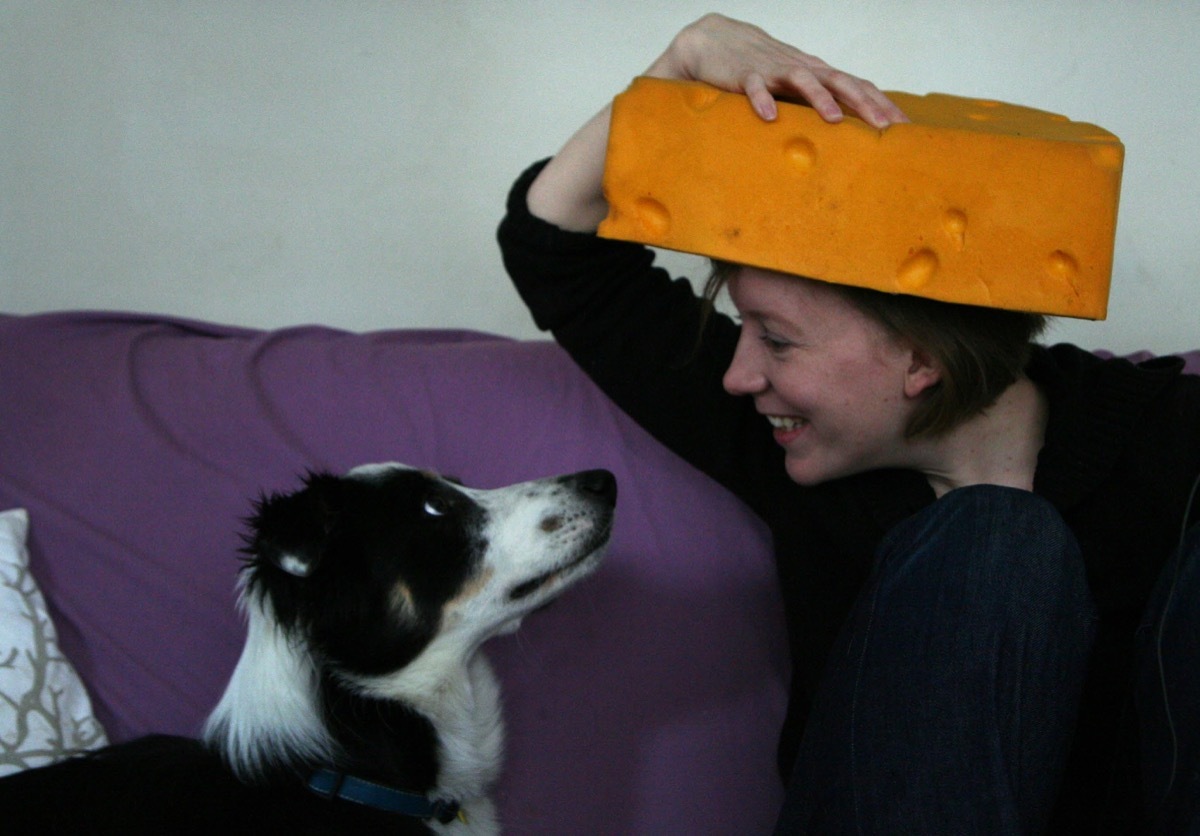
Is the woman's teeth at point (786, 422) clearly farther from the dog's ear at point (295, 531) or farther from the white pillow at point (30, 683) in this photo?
the white pillow at point (30, 683)

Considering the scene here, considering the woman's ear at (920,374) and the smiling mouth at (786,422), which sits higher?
the woman's ear at (920,374)

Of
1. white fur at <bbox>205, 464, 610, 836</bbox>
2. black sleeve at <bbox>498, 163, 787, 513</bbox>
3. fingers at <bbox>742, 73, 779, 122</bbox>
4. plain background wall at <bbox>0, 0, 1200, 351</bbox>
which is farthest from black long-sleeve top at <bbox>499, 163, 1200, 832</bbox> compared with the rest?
plain background wall at <bbox>0, 0, 1200, 351</bbox>

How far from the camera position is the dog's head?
123 cm

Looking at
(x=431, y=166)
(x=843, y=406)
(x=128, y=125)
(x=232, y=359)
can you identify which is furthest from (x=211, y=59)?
(x=843, y=406)

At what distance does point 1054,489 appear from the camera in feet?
4.17

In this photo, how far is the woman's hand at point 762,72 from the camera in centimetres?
113

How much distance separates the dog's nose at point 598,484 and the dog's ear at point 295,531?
1.04 ft

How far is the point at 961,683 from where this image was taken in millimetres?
1031

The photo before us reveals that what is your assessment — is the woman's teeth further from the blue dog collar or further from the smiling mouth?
the blue dog collar

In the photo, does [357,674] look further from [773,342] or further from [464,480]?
[773,342]

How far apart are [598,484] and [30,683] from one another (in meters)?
0.79

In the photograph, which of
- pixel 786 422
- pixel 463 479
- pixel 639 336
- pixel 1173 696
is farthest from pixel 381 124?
pixel 1173 696

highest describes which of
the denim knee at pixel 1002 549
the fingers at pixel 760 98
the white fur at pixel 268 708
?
the fingers at pixel 760 98

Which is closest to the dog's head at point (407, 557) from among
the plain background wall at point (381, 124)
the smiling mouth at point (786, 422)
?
the smiling mouth at point (786, 422)
